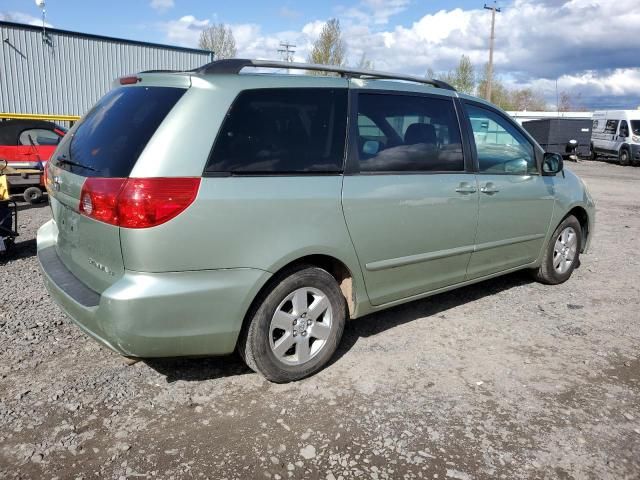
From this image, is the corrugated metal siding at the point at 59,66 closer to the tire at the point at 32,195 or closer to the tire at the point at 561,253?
the tire at the point at 32,195

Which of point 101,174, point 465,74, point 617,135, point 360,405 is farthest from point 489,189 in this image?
point 465,74

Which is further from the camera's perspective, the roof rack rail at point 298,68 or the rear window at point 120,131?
the roof rack rail at point 298,68

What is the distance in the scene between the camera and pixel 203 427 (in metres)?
2.86

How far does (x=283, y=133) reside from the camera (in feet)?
10.2

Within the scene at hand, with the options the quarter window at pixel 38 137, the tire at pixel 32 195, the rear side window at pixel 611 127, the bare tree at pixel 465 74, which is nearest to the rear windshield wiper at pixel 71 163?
the tire at pixel 32 195

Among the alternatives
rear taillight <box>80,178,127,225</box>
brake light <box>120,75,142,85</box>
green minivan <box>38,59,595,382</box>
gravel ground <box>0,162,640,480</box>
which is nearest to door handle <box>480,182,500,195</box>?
green minivan <box>38,59,595,382</box>

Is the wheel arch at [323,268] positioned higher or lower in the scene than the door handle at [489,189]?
lower

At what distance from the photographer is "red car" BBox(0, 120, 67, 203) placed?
9.91 meters

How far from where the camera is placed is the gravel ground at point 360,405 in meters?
2.59

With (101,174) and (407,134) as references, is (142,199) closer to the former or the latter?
(101,174)

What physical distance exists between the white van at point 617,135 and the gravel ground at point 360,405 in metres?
24.3

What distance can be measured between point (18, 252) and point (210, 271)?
4.56 metres

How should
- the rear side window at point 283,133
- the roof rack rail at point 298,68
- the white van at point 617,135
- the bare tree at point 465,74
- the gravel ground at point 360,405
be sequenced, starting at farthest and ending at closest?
1. the bare tree at point 465,74
2. the white van at point 617,135
3. the roof rack rail at point 298,68
4. the rear side window at point 283,133
5. the gravel ground at point 360,405

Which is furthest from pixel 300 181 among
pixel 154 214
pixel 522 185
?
pixel 522 185
